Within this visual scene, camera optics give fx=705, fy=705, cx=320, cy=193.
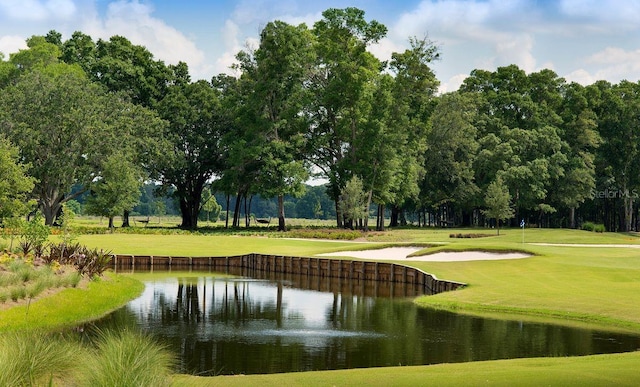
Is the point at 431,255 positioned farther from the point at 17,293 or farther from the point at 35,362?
the point at 35,362

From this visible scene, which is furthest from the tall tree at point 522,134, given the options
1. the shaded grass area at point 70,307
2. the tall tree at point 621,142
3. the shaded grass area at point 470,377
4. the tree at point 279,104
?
the shaded grass area at point 470,377

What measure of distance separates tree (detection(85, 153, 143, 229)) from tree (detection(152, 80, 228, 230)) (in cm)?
1258

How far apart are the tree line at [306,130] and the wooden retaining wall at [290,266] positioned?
2160cm

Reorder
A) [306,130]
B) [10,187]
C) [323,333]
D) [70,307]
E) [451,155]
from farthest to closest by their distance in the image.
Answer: [451,155]
[306,130]
[10,187]
[70,307]
[323,333]

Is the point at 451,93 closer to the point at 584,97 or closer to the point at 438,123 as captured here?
the point at 438,123

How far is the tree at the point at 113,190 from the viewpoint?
68750 millimetres

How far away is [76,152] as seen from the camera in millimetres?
71562

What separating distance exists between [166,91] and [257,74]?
1656 cm

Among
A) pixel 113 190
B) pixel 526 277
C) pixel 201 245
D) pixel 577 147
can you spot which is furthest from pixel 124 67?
pixel 526 277

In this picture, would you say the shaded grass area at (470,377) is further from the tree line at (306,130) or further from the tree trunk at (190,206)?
the tree trunk at (190,206)

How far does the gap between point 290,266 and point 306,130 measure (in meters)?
39.3

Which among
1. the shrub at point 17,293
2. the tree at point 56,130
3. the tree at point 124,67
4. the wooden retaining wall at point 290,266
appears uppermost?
the tree at point 124,67

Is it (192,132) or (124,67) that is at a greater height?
(124,67)

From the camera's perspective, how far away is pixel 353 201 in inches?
2872
